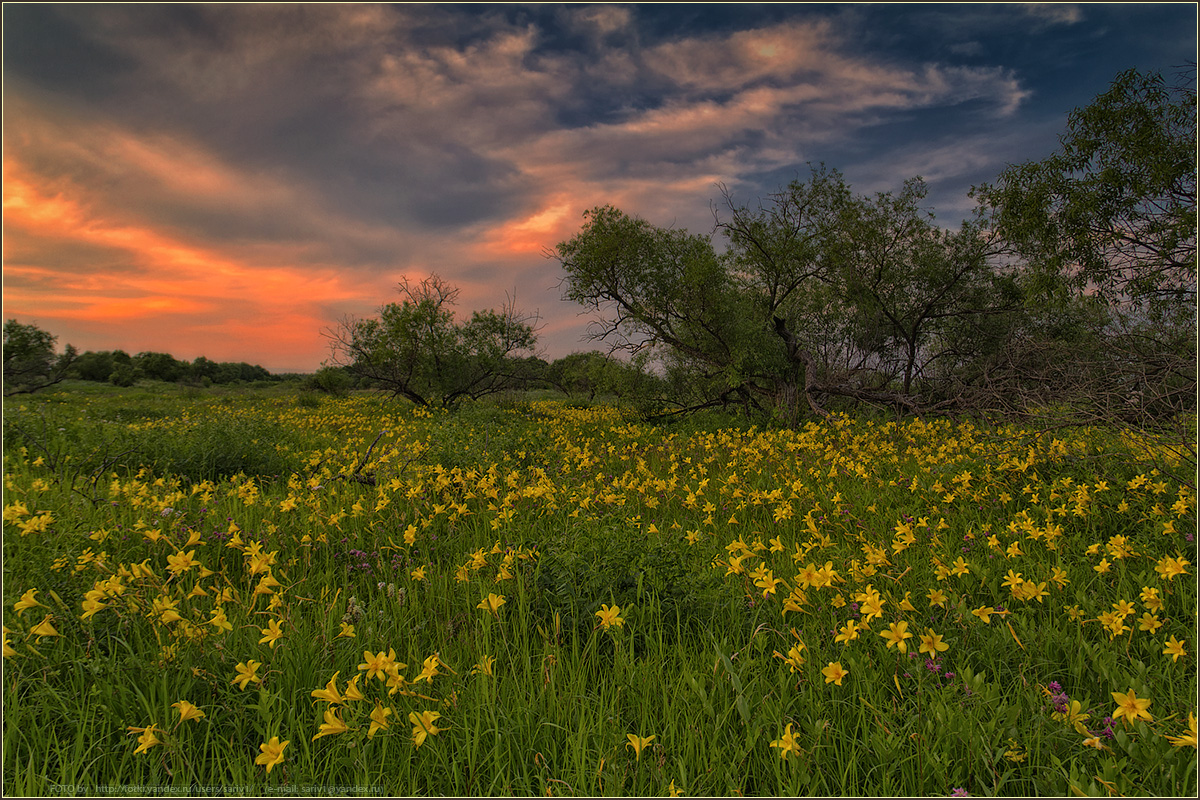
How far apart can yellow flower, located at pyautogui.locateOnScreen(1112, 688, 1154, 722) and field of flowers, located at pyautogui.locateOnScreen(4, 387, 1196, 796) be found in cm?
2

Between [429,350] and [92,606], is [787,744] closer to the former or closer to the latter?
[92,606]

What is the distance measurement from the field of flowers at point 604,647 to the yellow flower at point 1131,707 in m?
0.02

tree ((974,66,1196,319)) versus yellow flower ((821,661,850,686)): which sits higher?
tree ((974,66,1196,319))

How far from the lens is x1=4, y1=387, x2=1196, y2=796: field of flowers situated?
6.46 ft

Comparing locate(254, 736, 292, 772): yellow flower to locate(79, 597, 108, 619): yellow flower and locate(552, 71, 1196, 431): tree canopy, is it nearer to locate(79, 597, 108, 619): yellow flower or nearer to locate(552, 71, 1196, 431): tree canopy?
locate(79, 597, 108, 619): yellow flower

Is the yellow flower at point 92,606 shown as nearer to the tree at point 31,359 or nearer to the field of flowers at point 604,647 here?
the field of flowers at point 604,647

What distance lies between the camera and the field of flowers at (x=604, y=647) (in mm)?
1970

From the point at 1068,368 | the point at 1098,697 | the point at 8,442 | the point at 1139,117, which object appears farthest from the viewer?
the point at 1139,117

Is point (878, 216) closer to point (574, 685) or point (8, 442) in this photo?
point (574, 685)

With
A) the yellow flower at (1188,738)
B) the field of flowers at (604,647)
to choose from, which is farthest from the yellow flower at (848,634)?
the yellow flower at (1188,738)

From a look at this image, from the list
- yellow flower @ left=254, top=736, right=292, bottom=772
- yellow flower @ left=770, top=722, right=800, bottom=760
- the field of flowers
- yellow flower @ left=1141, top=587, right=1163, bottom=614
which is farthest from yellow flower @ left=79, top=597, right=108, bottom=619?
yellow flower @ left=1141, top=587, right=1163, bottom=614

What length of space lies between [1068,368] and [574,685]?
241 inches

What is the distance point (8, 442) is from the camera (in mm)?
7219

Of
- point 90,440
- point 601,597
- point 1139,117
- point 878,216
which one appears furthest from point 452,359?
point 1139,117
